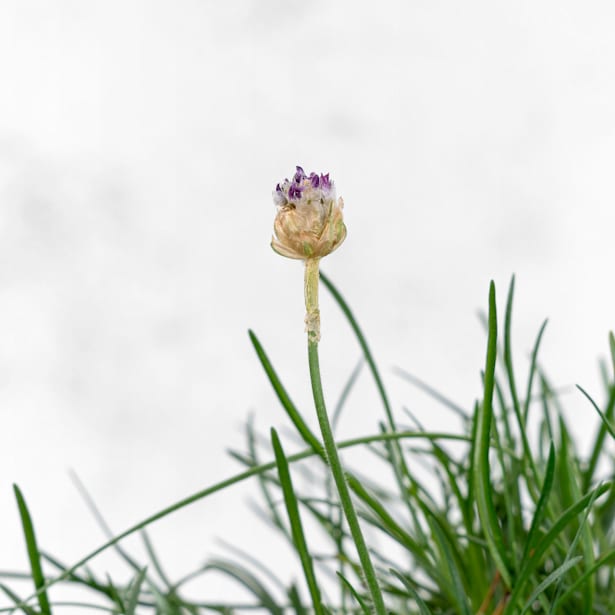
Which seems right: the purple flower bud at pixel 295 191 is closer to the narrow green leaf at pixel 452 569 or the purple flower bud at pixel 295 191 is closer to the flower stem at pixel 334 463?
the flower stem at pixel 334 463

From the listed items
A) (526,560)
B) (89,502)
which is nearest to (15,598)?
(89,502)

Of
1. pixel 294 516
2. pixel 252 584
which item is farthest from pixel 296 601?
pixel 294 516

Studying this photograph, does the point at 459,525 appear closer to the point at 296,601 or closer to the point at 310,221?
the point at 296,601

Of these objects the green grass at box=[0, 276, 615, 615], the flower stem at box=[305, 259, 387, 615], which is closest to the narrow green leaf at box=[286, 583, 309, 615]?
the green grass at box=[0, 276, 615, 615]

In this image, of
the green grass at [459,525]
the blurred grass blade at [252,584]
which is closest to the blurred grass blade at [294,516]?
the green grass at [459,525]

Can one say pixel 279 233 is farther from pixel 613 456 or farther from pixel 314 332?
pixel 613 456

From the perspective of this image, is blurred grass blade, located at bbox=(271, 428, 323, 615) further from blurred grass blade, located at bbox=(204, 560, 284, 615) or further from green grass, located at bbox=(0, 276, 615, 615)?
blurred grass blade, located at bbox=(204, 560, 284, 615)
